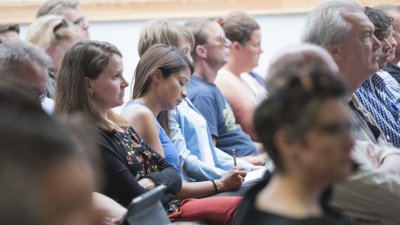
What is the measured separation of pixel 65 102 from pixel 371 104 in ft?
4.51

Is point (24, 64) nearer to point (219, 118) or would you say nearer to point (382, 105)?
point (219, 118)

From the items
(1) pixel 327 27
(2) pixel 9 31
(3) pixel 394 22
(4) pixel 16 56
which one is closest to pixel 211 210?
(1) pixel 327 27

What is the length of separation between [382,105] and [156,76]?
104 centimetres

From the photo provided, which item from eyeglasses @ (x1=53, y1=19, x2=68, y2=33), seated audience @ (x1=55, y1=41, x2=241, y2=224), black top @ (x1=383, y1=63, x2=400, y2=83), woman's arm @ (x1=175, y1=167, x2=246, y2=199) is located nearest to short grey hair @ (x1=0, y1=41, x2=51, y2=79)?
seated audience @ (x1=55, y1=41, x2=241, y2=224)

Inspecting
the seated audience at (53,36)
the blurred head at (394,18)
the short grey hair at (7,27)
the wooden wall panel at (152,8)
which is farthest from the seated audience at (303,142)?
the wooden wall panel at (152,8)

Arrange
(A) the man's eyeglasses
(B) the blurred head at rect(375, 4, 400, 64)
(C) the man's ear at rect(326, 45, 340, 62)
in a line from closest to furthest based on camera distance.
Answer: (A) the man's eyeglasses → (C) the man's ear at rect(326, 45, 340, 62) → (B) the blurred head at rect(375, 4, 400, 64)

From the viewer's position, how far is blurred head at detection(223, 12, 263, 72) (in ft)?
15.4

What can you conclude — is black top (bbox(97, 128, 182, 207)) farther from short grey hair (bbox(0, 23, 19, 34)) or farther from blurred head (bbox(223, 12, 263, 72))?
blurred head (bbox(223, 12, 263, 72))

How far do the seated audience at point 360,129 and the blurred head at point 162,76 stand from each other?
1.93 feet

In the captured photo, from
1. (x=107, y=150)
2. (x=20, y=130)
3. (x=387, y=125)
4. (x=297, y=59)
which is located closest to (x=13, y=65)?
(x=107, y=150)

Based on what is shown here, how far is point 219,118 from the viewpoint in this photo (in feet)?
12.8

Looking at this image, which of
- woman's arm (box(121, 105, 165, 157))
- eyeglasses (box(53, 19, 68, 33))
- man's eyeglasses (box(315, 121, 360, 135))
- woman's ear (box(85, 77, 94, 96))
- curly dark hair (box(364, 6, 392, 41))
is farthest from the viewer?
eyeglasses (box(53, 19, 68, 33))

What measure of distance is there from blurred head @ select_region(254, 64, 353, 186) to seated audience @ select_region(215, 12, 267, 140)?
114 inches

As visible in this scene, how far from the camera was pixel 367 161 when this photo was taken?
2074 mm
